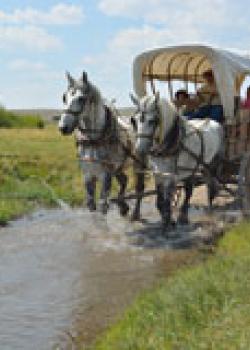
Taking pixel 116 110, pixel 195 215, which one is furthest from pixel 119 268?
pixel 195 215

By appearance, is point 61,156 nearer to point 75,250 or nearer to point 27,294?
point 75,250

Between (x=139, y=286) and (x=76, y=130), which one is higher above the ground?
(x=76, y=130)

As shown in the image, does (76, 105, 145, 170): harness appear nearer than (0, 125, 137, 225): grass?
Yes

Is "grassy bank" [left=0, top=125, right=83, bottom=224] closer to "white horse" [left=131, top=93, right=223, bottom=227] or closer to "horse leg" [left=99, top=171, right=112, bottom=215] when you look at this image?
"horse leg" [left=99, top=171, right=112, bottom=215]

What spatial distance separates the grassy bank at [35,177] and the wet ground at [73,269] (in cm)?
94

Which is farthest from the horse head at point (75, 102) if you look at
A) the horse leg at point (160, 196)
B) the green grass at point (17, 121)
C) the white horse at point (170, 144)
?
the green grass at point (17, 121)

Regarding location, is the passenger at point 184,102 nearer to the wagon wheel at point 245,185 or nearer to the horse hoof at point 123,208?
the wagon wheel at point 245,185

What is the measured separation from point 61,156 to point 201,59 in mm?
13159

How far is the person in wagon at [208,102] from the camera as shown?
13.9m

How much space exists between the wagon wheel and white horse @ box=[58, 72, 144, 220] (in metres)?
1.76

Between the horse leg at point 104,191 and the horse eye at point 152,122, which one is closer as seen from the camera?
the horse eye at point 152,122

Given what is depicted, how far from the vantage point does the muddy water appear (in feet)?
27.7

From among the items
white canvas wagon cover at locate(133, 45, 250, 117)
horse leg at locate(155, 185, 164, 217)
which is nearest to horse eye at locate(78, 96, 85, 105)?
horse leg at locate(155, 185, 164, 217)

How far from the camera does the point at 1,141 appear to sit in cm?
3438
